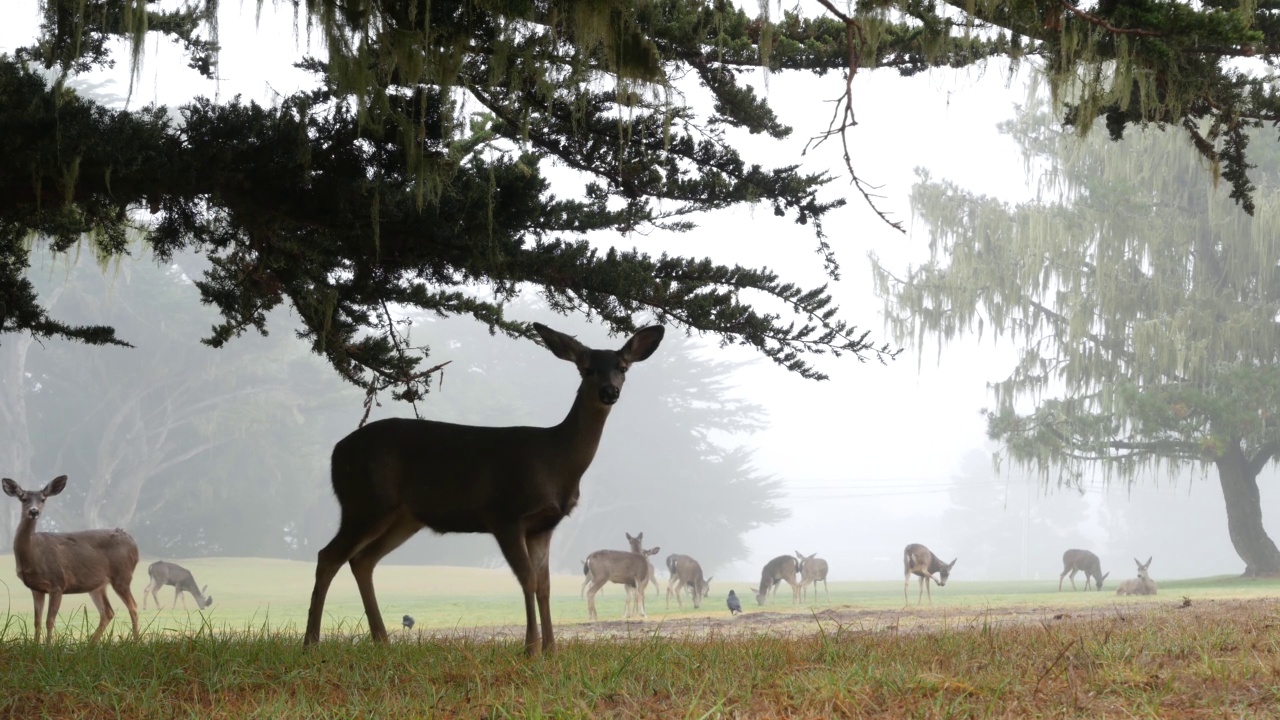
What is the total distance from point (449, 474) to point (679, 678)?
1.88 m

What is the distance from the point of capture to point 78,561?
9.15 metres

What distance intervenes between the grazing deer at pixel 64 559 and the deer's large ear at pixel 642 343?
4621mm

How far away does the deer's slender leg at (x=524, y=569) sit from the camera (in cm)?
504

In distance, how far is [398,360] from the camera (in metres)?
7.11

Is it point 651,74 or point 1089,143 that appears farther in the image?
point 1089,143

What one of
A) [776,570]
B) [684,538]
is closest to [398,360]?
[776,570]

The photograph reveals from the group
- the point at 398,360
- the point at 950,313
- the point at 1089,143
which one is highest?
the point at 1089,143

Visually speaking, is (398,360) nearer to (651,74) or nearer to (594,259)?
→ (594,259)

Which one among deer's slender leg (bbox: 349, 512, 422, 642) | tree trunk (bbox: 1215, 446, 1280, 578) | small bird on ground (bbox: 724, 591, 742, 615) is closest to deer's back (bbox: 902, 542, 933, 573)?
small bird on ground (bbox: 724, 591, 742, 615)

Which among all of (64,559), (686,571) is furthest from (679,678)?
(686,571)

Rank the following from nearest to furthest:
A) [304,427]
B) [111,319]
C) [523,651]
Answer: [523,651]
[111,319]
[304,427]

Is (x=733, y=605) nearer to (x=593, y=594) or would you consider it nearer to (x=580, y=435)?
(x=593, y=594)

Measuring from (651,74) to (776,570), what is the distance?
57.1 ft

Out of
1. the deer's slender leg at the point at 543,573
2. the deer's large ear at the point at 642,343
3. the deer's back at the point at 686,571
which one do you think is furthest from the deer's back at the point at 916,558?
the deer's slender leg at the point at 543,573
